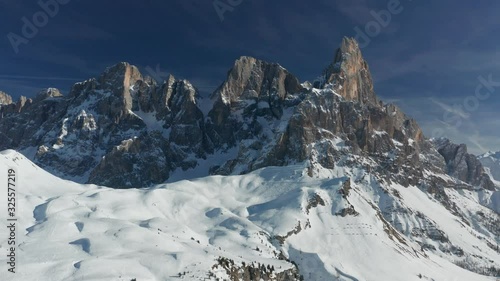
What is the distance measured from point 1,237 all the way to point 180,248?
38126mm

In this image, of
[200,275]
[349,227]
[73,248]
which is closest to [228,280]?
[200,275]

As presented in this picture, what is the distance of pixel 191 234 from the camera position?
140 m

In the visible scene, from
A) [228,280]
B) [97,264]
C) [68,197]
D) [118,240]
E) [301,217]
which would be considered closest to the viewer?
[97,264]

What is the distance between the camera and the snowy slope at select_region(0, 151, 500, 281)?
322 ft

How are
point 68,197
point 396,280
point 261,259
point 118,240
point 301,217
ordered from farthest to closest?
point 301,217, point 396,280, point 68,197, point 261,259, point 118,240

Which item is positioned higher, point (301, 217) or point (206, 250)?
point (301, 217)

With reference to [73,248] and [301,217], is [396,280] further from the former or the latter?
[73,248]

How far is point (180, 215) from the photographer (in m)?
163

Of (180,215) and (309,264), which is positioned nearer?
(309,264)

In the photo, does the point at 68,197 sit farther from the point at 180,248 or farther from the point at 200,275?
the point at 200,275

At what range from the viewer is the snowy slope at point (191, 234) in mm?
98250

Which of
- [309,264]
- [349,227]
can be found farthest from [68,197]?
[349,227]

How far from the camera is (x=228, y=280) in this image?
10100 centimetres

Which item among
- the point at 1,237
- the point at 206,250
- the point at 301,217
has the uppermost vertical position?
the point at 301,217
